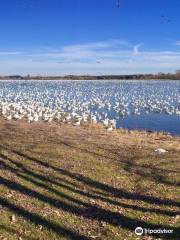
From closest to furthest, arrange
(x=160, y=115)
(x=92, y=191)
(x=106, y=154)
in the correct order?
1. (x=92, y=191)
2. (x=106, y=154)
3. (x=160, y=115)

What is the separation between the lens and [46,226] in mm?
11398

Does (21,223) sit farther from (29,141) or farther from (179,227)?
(29,141)

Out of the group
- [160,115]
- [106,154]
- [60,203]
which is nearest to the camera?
[60,203]

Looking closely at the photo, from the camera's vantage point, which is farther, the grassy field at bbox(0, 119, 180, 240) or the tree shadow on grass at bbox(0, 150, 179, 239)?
the tree shadow on grass at bbox(0, 150, 179, 239)

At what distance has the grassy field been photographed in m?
11.4

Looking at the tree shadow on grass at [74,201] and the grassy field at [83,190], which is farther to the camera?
the tree shadow on grass at [74,201]

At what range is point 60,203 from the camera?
1315cm

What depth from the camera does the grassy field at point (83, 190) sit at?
11.4 m

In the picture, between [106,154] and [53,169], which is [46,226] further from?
[106,154]

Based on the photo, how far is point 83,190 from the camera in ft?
47.6

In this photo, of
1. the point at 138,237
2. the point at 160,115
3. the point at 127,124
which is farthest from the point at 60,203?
the point at 160,115

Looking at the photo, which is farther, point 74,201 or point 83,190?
point 83,190

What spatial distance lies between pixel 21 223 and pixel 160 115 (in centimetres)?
3592

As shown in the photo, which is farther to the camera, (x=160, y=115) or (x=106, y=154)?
(x=160, y=115)
